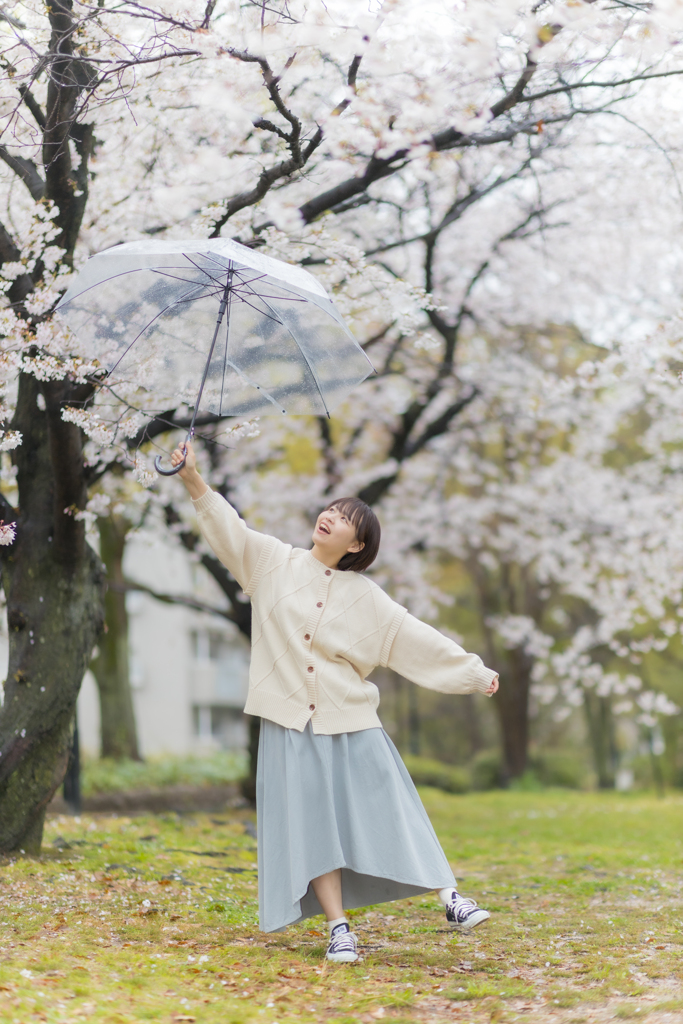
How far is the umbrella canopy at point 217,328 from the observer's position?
173 inches

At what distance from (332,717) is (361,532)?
822mm

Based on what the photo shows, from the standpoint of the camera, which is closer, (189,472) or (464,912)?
(464,912)

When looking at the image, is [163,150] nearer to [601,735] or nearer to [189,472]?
[189,472]

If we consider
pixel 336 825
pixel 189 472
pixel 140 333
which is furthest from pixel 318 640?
pixel 140 333

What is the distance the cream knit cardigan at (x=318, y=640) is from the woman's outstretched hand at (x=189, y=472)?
0.04 metres

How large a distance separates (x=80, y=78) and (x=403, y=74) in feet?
6.34

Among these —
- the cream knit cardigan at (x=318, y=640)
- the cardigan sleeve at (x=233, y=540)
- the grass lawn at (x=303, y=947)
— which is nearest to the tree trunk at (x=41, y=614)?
the grass lawn at (x=303, y=947)

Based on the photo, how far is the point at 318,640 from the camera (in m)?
3.99

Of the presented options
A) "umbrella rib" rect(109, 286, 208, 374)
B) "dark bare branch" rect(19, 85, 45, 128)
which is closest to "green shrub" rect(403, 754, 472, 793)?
"umbrella rib" rect(109, 286, 208, 374)

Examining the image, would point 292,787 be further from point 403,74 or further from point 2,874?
point 403,74

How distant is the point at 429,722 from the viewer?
29734 millimetres

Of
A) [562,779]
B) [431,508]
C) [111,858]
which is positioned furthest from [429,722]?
[111,858]

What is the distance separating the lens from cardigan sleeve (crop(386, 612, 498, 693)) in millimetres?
3947

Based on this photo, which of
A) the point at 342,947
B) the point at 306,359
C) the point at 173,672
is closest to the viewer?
the point at 342,947
